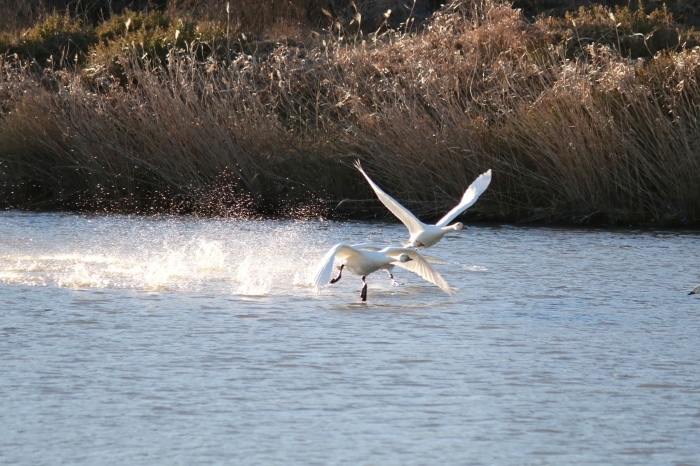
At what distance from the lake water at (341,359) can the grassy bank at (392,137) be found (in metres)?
1.93

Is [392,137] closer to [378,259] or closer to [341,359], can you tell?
[378,259]

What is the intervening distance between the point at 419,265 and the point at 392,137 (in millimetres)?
5174

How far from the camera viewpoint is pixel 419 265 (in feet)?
30.0

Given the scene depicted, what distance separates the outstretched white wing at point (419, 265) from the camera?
8954mm

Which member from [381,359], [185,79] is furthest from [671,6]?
[381,359]

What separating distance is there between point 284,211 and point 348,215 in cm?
79

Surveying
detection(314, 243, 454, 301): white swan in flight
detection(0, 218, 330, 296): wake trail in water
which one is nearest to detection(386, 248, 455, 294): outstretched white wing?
detection(314, 243, 454, 301): white swan in flight

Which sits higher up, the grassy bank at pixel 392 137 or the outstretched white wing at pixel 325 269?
the grassy bank at pixel 392 137

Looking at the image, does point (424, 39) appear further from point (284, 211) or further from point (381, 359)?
point (381, 359)

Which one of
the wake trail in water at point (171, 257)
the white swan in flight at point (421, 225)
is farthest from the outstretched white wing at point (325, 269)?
the wake trail in water at point (171, 257)

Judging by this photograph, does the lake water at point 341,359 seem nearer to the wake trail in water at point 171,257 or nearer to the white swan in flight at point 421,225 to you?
the wake trail in water at point 171,257

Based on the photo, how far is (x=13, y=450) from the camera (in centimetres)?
516

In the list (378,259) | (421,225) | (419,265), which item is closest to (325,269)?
(378,259)

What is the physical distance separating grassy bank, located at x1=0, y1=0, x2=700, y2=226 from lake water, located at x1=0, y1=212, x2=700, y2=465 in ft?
6.32
